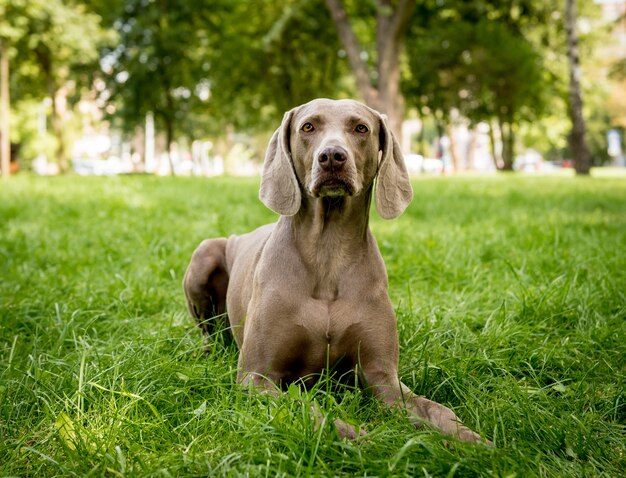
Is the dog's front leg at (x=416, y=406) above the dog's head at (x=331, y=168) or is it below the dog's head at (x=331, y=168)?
below

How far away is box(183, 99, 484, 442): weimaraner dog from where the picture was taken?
2744 mm

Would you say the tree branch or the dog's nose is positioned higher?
the tree branch

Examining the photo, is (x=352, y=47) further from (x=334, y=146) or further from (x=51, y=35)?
(x=334, y=146)

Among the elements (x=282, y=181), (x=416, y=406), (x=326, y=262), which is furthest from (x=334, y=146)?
(x=416, y=406)

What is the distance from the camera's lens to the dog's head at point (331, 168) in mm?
2770

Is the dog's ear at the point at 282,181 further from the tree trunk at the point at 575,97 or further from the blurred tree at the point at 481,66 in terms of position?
the blurred tree at the point at 481,66

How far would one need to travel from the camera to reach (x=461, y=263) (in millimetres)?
5367

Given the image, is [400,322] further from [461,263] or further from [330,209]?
[461,263]

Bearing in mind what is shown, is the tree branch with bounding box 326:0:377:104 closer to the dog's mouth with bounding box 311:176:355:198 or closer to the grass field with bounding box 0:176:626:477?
the grass field with bounding box 0:176:626:477

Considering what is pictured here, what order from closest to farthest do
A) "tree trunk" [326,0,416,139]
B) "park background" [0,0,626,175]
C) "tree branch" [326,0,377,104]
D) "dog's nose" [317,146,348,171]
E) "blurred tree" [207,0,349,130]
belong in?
1. "dog's nose" [317,146,348,171]
2. "tree trunk" [326,0,416,139]
3. "tree branch" [326,0,377,104]
4. "park background" [0,0,626,175]
5. "blurred tree" [207,0,349,130]

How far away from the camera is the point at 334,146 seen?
2730 millimetres

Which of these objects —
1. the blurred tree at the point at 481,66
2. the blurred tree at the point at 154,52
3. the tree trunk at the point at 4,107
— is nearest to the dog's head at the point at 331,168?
the tree trunk at the point at 4,107

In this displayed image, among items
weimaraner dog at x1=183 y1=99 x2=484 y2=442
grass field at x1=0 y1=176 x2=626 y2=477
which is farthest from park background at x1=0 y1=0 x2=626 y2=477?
weimaraner dog at x1=183 y1=99 x2=484 y2=442

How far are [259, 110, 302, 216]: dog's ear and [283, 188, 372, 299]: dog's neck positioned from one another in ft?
0.30
